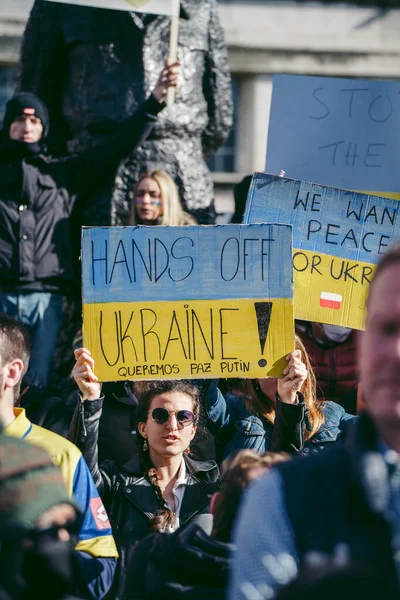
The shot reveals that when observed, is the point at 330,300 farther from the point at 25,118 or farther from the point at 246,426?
the point at 25,118

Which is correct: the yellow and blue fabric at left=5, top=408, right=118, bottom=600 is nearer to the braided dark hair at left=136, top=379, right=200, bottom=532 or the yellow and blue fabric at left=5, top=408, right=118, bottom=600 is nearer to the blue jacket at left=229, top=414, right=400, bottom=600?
the braided dark hair at left=136, top=379, right=200, bottom=532

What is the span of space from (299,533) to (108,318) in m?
2.05

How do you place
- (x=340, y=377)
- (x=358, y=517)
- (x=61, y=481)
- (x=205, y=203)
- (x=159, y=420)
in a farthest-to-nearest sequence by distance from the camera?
(x=205, y=203) → (x=340, y=377) → (x=159, y=420) → (x=61, y=481) → (x=358, y=517)

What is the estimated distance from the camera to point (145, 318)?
384cm

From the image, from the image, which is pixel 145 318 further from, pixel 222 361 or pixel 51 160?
pixel 51 160

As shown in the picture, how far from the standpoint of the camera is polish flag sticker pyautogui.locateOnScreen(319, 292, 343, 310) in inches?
165

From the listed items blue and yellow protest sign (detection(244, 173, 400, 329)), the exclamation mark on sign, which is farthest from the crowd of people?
blue and yellow protest sign (detection(244, 173, 400, 329))

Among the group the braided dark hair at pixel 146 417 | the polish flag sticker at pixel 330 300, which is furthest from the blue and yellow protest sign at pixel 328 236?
the braided dark hair at pixel 146 417

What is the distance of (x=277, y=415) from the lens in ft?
12.0

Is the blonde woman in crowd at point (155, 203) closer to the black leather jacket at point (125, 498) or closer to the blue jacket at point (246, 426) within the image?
the blue jacket at point (246, 426)

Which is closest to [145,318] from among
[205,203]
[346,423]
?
[346,423]

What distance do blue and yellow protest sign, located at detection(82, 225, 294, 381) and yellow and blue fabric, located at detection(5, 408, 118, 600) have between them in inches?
25.6

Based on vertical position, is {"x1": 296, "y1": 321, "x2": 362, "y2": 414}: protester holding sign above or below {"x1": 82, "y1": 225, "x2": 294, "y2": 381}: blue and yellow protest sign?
below

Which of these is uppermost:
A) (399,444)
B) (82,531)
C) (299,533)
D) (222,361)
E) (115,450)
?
(399,444)
